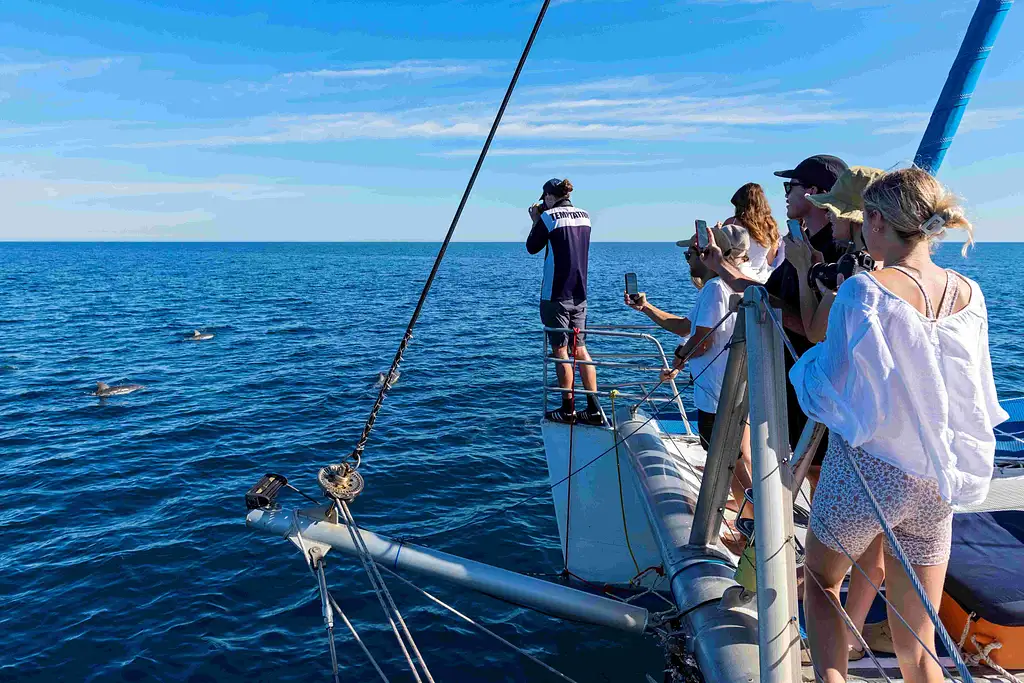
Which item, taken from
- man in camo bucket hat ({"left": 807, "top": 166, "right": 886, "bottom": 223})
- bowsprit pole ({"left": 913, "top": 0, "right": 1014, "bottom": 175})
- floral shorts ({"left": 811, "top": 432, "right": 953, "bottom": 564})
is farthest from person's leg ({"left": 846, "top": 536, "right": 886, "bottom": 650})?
bowsprit pole ({"left": 913, "top": 0, "right": 1014, "bottom": 175})

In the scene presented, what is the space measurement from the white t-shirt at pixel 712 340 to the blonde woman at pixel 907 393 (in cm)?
202

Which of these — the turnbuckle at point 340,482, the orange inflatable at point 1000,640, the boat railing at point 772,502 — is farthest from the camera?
the turnbuckle at point 340,482

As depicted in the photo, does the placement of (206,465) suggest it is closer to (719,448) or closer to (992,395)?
(719,448)

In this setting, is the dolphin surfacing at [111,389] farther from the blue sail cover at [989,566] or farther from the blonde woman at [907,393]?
the blonde woman at [907,393]

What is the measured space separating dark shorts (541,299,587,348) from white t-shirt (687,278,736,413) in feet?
8.45

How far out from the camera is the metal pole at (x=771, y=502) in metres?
2.68

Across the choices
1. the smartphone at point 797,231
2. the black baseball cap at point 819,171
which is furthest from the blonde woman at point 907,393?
the black baseball cap at point 819,171

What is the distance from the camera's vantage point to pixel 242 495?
1135 cm

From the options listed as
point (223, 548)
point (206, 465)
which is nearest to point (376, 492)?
point (223, 548)

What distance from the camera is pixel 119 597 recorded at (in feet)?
27.7

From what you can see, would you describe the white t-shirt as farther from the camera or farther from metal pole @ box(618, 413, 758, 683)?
the camera

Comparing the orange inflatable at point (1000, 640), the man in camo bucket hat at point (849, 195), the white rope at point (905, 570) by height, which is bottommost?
the orange inflatable at point (1000, 640)

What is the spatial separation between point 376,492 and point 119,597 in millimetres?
3972

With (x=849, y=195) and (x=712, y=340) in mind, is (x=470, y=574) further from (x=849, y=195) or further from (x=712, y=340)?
(x=849, y=195)
